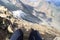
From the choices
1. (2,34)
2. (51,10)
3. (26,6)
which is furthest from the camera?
(51,10)

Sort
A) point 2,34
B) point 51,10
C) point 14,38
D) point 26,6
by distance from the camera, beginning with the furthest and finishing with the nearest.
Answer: point 51,10 < point 26,6 < point 2,34 < point 14,38

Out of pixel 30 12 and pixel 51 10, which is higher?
pixel 51 10

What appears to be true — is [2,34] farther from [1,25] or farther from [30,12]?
[30,12]

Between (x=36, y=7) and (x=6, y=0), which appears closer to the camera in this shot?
(x=6, y=0)

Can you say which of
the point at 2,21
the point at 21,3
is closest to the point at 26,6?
the point at 21,3

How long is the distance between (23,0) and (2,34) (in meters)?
3.78

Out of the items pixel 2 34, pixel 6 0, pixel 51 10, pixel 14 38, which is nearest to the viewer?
pixel 14 38

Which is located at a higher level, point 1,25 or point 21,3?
point 21,3

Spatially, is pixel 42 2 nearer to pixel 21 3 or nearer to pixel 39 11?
pixel 39 11

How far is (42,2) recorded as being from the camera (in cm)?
603

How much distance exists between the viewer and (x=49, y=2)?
18.7 feet

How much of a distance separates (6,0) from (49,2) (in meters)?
1.51

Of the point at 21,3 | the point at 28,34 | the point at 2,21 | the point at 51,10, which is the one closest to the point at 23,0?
the point at 21,3

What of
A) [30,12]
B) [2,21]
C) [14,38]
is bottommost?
[14,38]
